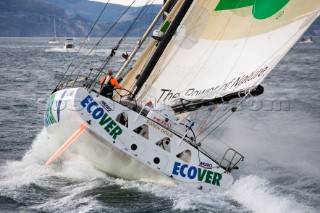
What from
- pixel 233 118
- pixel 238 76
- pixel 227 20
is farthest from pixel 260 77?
pixel 233 118

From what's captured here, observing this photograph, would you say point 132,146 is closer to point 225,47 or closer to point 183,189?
point 183,189

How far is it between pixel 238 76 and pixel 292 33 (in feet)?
5.96

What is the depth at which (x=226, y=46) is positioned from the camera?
14.1m

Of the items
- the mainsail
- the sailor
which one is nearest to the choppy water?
the sailor

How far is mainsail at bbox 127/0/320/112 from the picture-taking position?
1277 centimetres

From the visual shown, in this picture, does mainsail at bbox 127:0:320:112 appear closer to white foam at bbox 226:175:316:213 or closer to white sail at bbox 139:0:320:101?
white sail at bbox 139:0:320:101

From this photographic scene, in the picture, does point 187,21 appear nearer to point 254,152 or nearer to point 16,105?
point 254,152

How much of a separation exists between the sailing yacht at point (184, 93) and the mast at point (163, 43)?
0.03m

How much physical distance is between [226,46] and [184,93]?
1.87 meters

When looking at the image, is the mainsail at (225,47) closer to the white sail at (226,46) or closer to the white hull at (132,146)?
the white sail at (226,46)

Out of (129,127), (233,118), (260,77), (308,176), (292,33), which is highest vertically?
(233,118)

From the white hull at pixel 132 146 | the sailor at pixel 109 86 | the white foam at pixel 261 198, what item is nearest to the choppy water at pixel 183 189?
the white foam at pixel 261 198

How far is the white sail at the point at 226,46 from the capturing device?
12.8 meters

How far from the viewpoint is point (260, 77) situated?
12.6 meters
